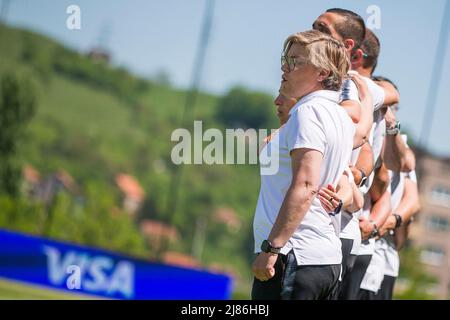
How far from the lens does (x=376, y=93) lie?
437 cm

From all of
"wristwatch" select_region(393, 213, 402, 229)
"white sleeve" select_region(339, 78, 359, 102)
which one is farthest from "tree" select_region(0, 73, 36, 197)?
"white sleeve" select_region(339, 78, 359, 102)

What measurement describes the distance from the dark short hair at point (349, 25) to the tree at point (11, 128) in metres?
27.1

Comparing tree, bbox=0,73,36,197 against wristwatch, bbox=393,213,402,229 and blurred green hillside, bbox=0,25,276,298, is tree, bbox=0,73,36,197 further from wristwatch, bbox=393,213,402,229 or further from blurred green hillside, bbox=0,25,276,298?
wristwatch, bbox=393,213,402,229

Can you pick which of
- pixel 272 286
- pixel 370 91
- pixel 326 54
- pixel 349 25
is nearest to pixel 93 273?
pixel 370 91

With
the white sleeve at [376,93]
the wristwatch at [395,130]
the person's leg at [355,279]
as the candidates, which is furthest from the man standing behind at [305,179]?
the wristwatch at [395,130]

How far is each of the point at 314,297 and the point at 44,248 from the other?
9.67 metres

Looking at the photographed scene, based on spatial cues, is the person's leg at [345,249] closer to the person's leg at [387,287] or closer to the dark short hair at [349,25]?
the dark short hair at [349,25]

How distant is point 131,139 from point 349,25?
4790cm

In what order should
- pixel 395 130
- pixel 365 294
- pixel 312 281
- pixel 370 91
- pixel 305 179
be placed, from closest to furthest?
pixel 305 179 → pixel 312 281 → pixel 370 91 → pixel 395 130 → pixel 365 294

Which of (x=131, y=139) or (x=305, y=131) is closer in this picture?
(x=305, y=131)

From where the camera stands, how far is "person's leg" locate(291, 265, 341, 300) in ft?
11.5

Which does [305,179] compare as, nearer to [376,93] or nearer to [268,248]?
[268,248]
